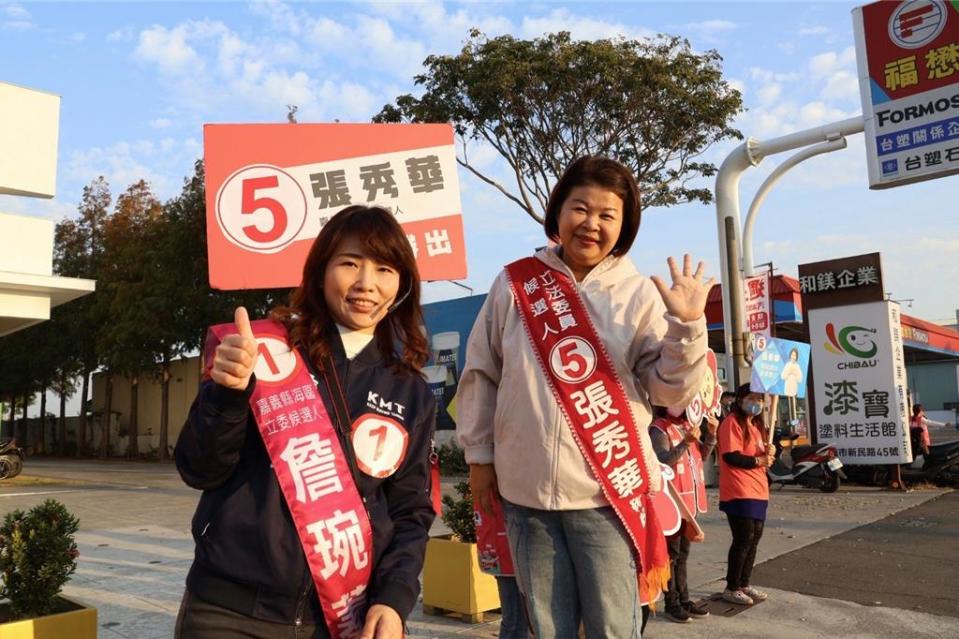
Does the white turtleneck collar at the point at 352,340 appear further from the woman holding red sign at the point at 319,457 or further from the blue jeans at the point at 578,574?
the blue jeans at the point at 578,574

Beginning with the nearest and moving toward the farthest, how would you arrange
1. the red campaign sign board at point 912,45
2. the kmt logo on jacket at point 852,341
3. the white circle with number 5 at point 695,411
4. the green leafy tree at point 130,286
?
the white circle with number 5 at point 695,411 < the red campaign sign board at point 912,45 < the kmt logo on jacket at point 852,341 < the green leafy tree at point 130,286

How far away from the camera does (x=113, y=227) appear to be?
27.6m

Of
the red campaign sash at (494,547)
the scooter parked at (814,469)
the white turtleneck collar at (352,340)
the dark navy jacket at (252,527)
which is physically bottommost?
the scooter parked at (814,469)

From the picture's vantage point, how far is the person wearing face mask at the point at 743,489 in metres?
5.37

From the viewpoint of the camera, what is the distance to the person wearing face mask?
5.37 metres

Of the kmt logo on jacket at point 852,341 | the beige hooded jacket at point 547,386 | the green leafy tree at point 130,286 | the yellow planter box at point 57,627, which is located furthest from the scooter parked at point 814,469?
the green leafy tree at point 130,286

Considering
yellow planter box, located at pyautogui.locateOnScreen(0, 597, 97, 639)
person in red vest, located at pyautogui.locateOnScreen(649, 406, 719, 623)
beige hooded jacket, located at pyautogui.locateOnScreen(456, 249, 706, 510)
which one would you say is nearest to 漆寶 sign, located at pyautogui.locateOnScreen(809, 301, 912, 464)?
person in red vest, located at pyautogui.locateOnScreen(649, 406, 719, 623)

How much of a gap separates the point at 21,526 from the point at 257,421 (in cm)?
308

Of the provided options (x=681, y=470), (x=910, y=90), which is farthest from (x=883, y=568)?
(x=910, y=90)

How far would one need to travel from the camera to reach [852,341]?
43.6 ft

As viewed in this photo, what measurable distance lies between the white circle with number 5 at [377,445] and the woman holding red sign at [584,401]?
2.20ft

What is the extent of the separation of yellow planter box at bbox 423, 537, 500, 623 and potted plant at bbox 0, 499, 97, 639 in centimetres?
201

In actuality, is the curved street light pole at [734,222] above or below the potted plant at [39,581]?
above

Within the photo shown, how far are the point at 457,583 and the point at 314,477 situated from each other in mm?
3586
